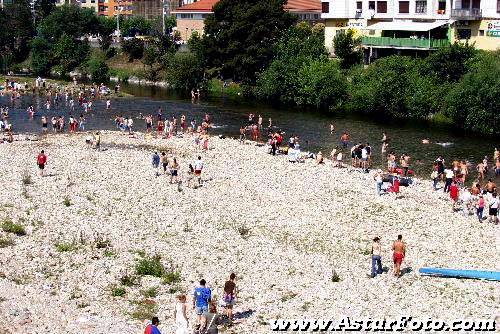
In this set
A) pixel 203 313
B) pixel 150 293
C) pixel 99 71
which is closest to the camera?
pixel 203 313

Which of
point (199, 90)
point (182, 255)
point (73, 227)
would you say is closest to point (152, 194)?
point (73, 227)

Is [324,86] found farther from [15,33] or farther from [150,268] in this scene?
[15,33]

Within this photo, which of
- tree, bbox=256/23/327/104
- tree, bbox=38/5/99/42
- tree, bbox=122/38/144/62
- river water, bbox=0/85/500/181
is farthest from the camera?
tree, bbox=38/5/99/42

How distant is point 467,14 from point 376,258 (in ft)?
165

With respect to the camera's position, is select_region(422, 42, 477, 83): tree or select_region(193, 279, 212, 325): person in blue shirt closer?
select_region(193, 279, 212, 325): person in blue shirt

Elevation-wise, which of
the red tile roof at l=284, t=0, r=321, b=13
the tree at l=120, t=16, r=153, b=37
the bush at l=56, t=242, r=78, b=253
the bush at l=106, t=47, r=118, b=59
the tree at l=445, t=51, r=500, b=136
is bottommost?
the bush at l=56, t=242, r=78, b=253

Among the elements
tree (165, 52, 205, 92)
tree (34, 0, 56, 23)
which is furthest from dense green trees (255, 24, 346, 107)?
tree (34, 0, 56, 23)

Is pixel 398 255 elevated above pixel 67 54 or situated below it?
below

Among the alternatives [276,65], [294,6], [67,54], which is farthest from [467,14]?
[67,54]

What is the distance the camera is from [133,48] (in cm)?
10619

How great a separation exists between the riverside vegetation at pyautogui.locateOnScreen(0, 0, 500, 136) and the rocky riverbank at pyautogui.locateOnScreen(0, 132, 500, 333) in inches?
915

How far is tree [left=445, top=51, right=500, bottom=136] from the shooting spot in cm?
5816

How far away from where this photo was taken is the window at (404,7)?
7790 centimetres

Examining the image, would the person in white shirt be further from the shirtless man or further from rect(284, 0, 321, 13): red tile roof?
rect(284, 0, 321, 13): red tile roof
